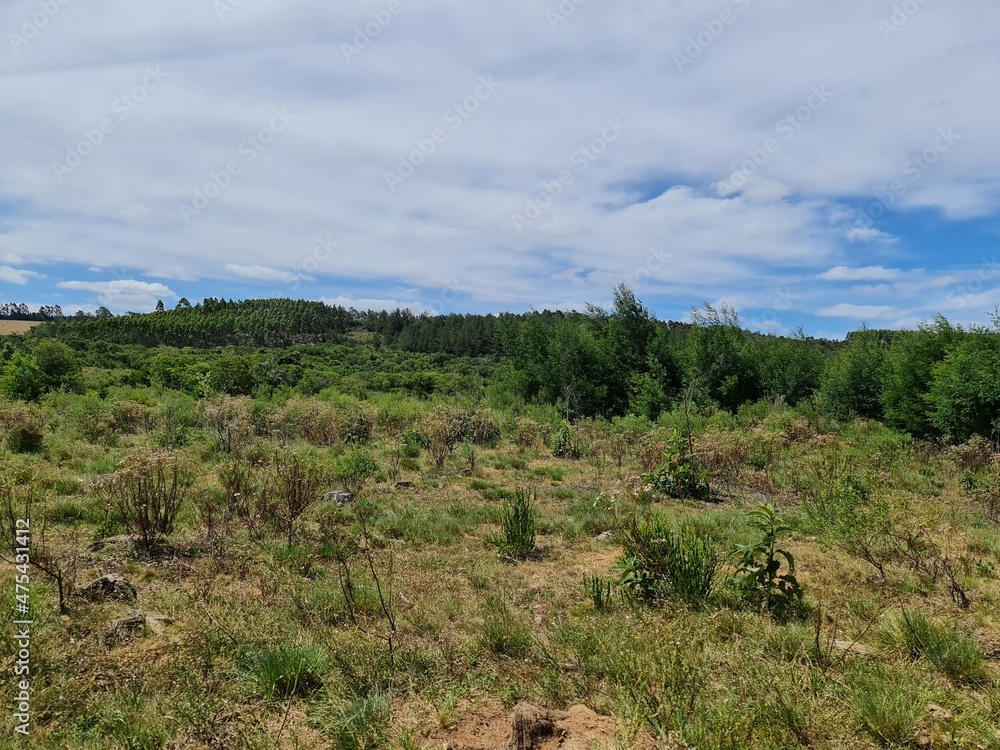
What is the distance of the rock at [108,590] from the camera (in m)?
4.14

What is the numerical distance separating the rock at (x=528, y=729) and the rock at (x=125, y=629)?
2.79 metres

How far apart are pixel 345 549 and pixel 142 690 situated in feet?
8.71

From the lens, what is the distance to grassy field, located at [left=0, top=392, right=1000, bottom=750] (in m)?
2.78

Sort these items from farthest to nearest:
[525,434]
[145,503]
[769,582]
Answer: [525,434], [145,503], [769,582]

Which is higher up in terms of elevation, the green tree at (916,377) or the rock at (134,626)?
the green tree at (916,377)

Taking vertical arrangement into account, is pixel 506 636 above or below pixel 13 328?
below

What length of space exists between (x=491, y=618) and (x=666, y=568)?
168 centimetres

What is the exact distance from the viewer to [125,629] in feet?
12.0

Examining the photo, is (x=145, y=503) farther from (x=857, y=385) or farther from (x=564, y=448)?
(x=857, y=385)

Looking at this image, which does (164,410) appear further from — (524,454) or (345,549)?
(345,549)

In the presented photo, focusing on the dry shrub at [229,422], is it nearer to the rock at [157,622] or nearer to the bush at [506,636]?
the rock at [157,622]

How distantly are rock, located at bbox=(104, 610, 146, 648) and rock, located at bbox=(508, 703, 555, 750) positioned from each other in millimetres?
2791

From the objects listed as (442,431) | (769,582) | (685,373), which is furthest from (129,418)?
(685,373)

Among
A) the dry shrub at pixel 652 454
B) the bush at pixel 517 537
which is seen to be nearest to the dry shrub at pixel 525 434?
the dry shrub at pixel 652 454
